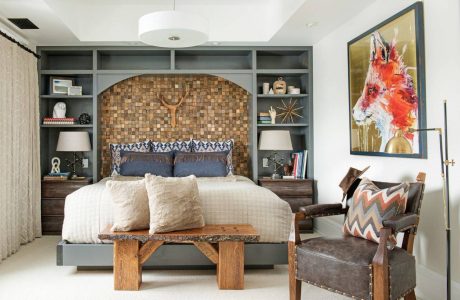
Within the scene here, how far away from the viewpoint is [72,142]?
16.0 feet

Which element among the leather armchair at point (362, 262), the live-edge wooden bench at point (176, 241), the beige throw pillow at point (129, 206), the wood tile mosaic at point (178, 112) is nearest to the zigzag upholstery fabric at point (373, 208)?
the leather armchair at point (362, 262)

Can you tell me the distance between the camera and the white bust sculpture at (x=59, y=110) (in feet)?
16.8

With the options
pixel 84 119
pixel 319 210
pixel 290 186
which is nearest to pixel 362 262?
pixel 319 210

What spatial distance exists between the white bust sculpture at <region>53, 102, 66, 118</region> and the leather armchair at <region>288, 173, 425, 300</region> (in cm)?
365

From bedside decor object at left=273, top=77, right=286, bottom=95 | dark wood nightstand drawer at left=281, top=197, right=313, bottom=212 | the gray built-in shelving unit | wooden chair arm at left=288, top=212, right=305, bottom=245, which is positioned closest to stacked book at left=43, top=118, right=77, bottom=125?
the gray built-in shelving unit

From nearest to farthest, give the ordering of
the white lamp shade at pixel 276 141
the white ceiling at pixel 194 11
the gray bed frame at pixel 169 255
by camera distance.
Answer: the gray bed frame at pixel 169 255 → the white ceiling at pixel 194 11 → the white lamp shade at pixel 276 141

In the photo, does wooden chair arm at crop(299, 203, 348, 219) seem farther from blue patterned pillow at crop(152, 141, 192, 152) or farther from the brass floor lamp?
blue patterned pillow at crop(152, 141, 192, 152)

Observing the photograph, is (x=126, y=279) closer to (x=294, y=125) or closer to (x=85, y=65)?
(x=294, y=125)

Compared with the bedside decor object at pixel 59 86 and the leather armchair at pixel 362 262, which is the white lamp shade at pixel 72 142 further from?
the leather armchair at pixel 362 262

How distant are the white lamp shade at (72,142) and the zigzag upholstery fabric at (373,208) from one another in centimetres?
343

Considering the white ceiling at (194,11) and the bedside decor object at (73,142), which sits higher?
the white ceiling at (194,11)

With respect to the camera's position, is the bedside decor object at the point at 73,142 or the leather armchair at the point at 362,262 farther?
the bedside decor object at the point at 73,142

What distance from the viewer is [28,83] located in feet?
14.8

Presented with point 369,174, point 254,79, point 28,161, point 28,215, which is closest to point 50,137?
point 28,161
